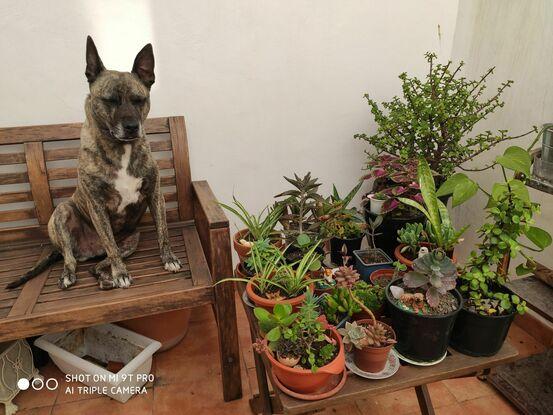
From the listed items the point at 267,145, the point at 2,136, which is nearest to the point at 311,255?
the point at 267,145

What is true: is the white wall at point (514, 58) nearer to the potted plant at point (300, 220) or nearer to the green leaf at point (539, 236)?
the green leaf at point (539, 236)

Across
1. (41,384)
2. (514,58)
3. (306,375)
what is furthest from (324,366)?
(514,58)

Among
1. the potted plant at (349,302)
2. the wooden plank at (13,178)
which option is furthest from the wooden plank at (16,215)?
the potted plant at (349,302)

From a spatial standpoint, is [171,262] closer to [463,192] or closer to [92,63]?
[92,63]

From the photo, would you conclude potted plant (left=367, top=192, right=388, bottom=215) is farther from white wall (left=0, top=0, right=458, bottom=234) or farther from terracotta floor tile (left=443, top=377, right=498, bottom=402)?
terracotta floor tile (left=443, top=377, right=498, bottom=402)

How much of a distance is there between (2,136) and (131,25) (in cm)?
79

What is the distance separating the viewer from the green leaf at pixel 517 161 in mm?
1271

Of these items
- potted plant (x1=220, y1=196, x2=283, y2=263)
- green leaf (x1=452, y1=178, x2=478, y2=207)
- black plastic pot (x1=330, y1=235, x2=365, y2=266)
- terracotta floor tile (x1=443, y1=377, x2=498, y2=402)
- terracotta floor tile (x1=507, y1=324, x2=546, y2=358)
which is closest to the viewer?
green leaf (x1=452, y1=178, x2=478, y2=207)

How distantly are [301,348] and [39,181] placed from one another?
1.53 meters

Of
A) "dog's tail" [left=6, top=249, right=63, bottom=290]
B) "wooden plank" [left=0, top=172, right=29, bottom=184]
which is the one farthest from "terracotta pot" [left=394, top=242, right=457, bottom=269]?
"wooden plank" [left=0, top=172, right=29, bottom=184]

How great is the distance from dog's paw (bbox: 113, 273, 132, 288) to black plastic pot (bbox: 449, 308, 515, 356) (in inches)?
47.8

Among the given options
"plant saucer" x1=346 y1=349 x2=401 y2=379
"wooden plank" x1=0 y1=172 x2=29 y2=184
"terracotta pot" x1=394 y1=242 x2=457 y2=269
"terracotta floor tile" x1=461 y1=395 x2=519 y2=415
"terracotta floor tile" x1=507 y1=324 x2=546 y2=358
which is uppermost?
"wooden plank" x1=0 y1=172 x2=29 y2=184

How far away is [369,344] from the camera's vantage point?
1.10 metres

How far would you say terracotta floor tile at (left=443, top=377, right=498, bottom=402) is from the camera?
1.82 m
